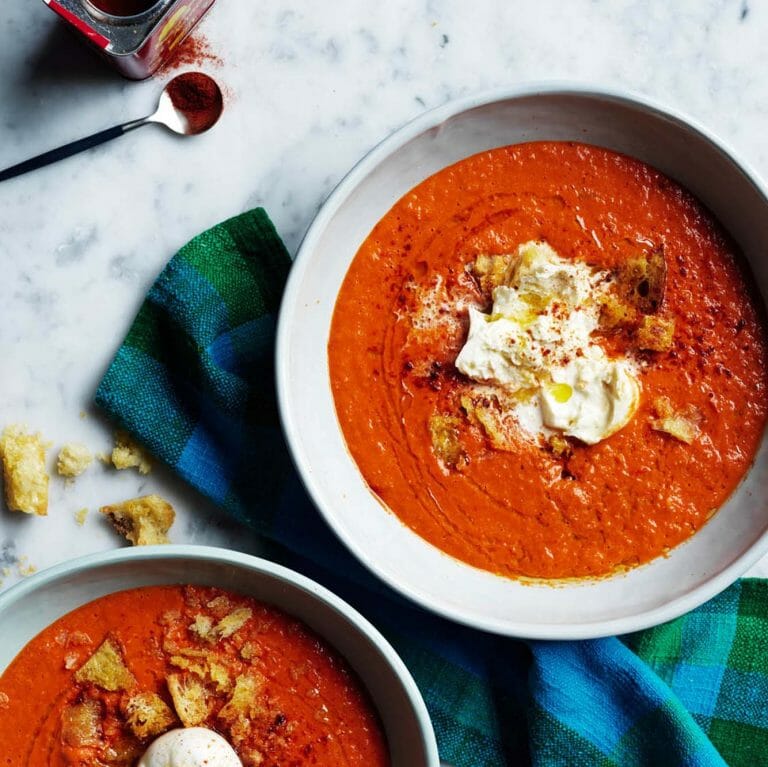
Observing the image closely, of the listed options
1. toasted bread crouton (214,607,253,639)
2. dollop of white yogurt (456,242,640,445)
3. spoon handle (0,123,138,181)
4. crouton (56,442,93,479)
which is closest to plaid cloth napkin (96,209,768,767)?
crouton (56,442,93,479)

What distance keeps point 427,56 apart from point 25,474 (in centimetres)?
198

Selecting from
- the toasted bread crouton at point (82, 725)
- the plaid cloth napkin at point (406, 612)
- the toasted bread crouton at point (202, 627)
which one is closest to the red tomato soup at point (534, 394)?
the plaid cloth napkin at point (406, 612)

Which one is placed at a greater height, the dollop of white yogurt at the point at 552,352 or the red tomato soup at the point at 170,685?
the dollop of white yogurt at the point at 552,352

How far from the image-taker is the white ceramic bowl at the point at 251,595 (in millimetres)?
2836

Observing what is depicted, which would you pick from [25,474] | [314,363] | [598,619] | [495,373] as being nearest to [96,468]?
[25,474]

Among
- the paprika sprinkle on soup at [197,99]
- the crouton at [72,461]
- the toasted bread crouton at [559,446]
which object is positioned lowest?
the crouton at [72,461]

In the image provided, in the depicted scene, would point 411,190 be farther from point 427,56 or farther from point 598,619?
point 598,619

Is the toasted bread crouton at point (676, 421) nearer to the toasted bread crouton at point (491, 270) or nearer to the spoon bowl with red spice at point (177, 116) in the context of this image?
the toasted bread crouton at point (491, 270)

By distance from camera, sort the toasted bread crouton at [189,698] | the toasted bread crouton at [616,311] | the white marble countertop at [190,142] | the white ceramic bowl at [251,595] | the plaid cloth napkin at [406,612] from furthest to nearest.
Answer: the white marble countertop at [190,142], the plaid cloth napkin at [406,612], the toasted bread crouton at [616,311], the toasted bread crouton at [189,698], the white ceramic bowl at [251,595]

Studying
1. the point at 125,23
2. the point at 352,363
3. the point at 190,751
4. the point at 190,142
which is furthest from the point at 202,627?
the point at 125,23

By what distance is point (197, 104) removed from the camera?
3.30m

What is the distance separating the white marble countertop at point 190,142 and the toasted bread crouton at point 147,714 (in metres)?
0.55

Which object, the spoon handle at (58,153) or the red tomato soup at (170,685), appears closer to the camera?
the red tomato soup at (170,685)

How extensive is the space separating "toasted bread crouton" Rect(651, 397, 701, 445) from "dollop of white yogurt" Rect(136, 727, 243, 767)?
168 cm
